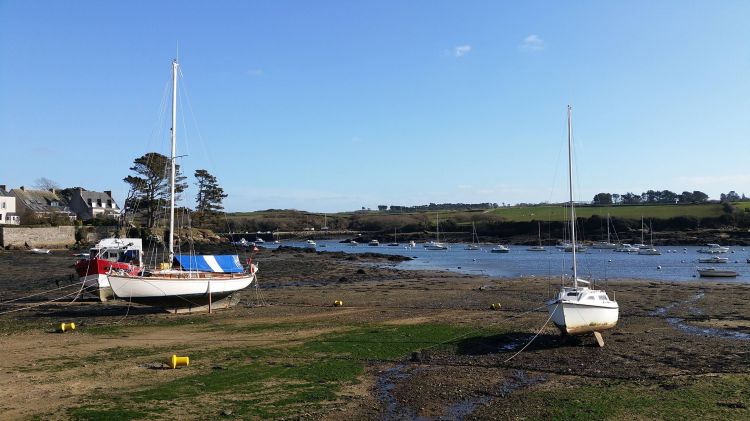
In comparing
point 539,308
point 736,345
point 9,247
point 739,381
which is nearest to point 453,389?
→ point 739,381

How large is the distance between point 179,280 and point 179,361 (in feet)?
38.9

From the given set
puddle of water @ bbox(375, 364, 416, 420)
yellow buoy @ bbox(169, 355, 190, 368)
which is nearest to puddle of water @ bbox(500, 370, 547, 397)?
puddle of water @ bbox(375, 364, 416, 420)

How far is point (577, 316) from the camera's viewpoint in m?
20.7

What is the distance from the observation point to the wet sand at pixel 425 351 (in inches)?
536

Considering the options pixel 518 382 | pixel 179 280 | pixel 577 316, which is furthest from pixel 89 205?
pixel 518 382

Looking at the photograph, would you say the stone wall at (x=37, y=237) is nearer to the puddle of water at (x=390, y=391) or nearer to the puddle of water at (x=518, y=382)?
the puddle of water at (x=390, y=391)

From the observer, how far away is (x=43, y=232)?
8638 centimetres

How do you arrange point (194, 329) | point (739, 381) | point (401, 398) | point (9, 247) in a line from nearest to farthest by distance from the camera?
point (401, 398)
point (739, 381)
point (194, 329)
point (9, 247)

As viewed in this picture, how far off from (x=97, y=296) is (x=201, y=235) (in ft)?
275

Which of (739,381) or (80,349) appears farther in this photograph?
(80,349)

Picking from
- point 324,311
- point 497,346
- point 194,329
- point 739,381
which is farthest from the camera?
point 324,311

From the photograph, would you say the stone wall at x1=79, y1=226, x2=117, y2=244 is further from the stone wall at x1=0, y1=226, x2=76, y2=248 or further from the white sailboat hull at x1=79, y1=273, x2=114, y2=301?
the white sailboat hull at x1=79, y1=273, x2=114, y2=301

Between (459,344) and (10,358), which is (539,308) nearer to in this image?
(459,344)

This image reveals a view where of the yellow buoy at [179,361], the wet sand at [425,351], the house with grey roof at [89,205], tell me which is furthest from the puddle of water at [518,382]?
the house with grey roof at [89,205]
